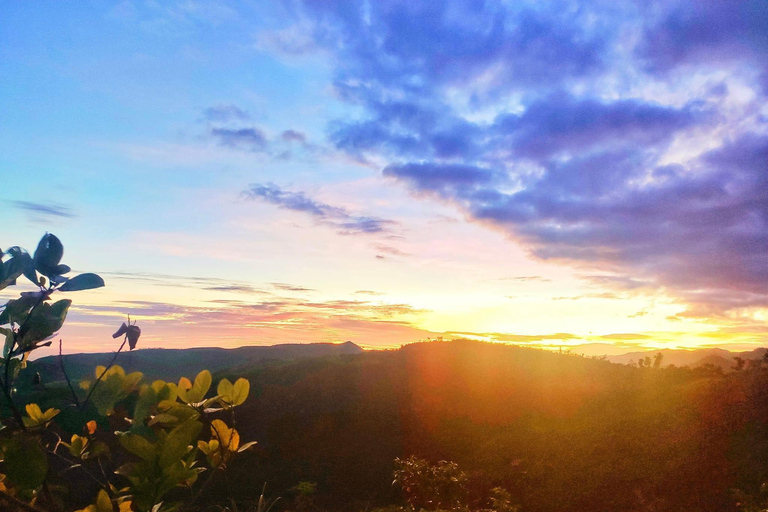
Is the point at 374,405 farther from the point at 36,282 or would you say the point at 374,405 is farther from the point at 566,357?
the point at 36,282

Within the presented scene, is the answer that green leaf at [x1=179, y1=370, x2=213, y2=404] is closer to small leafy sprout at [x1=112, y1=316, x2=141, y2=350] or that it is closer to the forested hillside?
small leafy sprout at [x1=112, y1=316, x2=141, y2=350]

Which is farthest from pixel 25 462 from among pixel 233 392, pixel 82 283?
pixel 233 392

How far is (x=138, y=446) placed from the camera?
48.1 inches

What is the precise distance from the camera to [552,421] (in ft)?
34.2

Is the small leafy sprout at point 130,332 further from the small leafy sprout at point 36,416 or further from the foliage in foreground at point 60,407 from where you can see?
the small leafy sprout at point 36,416

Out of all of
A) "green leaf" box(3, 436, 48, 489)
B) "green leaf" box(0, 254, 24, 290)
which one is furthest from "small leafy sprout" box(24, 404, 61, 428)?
"green leaf" box(0, 254, 24, 290)

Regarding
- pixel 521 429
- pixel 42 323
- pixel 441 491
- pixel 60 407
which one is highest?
pixel 42 323

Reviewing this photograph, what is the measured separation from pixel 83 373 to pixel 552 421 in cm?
1041

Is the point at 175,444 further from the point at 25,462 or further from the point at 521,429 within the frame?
the point at 521,429

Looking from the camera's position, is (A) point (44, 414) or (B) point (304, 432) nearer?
(A) point (44, 414)

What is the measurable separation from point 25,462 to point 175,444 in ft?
1.04

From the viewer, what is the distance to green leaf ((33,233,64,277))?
4.03ft

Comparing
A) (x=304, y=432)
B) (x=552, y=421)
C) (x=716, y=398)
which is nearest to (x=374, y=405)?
(x=304, y=432)

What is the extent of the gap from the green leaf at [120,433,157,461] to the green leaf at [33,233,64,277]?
17.6 inches
